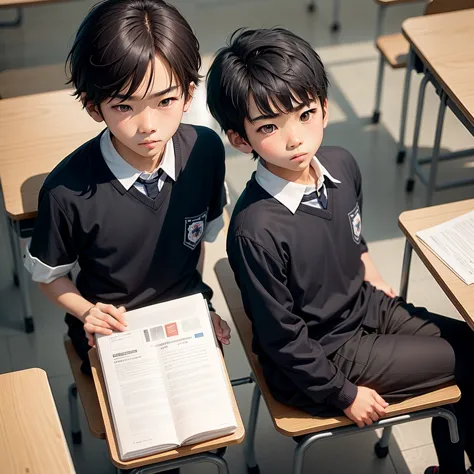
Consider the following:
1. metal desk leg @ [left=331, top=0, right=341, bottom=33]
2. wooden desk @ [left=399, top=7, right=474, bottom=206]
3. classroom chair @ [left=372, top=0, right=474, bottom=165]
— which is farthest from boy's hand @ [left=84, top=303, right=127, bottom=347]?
metal desk leg @ [left=331, top=0, right=341, bottom=33]

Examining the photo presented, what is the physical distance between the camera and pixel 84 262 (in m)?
2.17

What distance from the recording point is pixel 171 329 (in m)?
1.97

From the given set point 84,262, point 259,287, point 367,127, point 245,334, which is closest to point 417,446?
point 245,334

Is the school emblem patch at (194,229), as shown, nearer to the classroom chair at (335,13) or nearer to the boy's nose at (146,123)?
the boy's nose at (146,123)

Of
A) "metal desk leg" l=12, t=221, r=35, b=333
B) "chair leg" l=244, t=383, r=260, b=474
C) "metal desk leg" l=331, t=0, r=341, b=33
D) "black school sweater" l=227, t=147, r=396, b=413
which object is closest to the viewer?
"black school sweater" l=227, t=147, r=396, b=413

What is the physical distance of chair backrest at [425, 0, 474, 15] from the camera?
3.06 meters

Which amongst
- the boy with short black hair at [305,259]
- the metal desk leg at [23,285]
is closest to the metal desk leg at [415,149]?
the boy with short black hair at [305,259]

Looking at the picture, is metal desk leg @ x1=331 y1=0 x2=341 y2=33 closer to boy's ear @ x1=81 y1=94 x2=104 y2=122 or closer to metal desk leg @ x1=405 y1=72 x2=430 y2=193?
metal desk leg @ x1=405 y1=72 x2=430 y2=193

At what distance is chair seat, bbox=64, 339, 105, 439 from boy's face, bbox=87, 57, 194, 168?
535mm

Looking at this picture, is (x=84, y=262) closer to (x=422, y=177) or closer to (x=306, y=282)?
(x=306, y=282)

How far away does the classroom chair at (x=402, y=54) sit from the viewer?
3.07m

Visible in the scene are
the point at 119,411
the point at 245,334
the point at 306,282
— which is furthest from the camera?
the point at 245,334

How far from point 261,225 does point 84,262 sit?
0.44 metres

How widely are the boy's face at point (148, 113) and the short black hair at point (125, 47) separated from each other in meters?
0.02
